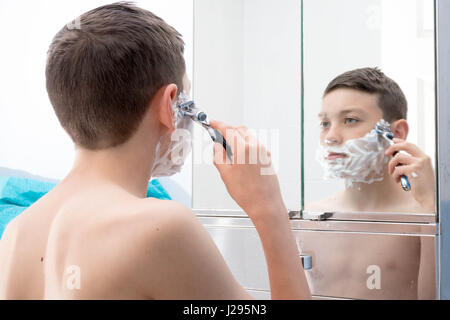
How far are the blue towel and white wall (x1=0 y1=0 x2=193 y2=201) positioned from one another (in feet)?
0.43

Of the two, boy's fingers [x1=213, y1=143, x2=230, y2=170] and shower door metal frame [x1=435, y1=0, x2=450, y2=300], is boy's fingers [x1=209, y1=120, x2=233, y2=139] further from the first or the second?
shower door metal frame [x1=435, y1=0, x2=450, y2=300]

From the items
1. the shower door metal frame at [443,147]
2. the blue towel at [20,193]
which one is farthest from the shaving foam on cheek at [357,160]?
the blue towel at [20,193]

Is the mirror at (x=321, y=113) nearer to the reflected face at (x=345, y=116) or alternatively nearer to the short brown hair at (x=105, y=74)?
the reflected face at (x=345, y=116)

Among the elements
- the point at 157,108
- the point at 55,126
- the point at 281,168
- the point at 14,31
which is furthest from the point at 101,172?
the point at 14,31

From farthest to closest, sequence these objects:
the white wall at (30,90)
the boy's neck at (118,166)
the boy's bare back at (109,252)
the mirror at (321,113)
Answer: the white wall at (30,90) → the mirror at (321,113) → the boy's neck at (118,166) → the boy's bare back at (109,252)

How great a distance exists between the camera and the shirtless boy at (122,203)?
46 cm

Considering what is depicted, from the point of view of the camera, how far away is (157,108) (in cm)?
60

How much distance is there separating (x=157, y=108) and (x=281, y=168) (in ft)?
0.92

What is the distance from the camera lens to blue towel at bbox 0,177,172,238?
A: 50.9 inches

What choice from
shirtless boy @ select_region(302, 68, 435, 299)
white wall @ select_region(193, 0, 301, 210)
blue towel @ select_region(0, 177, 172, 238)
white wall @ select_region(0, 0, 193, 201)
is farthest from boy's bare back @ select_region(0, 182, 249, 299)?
white wall @ select_region(0, 0, 193, 201)

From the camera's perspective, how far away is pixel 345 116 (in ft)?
2.54

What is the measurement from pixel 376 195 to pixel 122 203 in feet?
1.36
